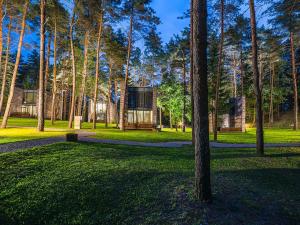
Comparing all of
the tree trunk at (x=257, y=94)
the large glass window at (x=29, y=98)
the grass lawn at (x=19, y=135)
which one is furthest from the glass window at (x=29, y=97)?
the tree trunk at (x=257, y=94)

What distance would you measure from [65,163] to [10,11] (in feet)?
58.3

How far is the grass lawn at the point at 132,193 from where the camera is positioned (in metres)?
3.93

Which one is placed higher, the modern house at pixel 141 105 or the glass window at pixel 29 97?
the glass window at pixel 29 97

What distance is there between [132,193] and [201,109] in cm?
239

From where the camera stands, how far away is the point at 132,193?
15.9ft

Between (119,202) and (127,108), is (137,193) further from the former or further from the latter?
(127,108)

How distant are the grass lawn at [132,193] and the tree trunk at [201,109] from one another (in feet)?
1.20

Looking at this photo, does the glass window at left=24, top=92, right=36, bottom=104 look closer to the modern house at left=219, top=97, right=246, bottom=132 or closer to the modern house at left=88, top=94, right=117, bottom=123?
the modern house at left=88, top=94, right=117, bottom=123

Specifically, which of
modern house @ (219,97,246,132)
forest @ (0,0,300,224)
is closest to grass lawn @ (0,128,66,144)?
forest @ (0,0,300,224)

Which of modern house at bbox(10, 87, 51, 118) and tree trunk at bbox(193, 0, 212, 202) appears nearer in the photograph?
tree trunk at bbox(193, 0, 212, 202)

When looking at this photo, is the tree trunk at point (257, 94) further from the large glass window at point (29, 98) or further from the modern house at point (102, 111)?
the large glass window at point (29, 98)

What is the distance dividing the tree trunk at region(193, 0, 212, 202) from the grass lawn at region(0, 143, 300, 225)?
0.37 meters

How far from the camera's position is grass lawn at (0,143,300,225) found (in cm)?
393

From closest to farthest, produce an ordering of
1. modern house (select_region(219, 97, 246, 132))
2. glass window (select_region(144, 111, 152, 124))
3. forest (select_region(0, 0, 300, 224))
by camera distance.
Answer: forest (select_region(0, 0, 300, 224)) < modern house (select_region(219, 97, 246, 132)) < glass window (select_region(144, 111, 152, 124))
